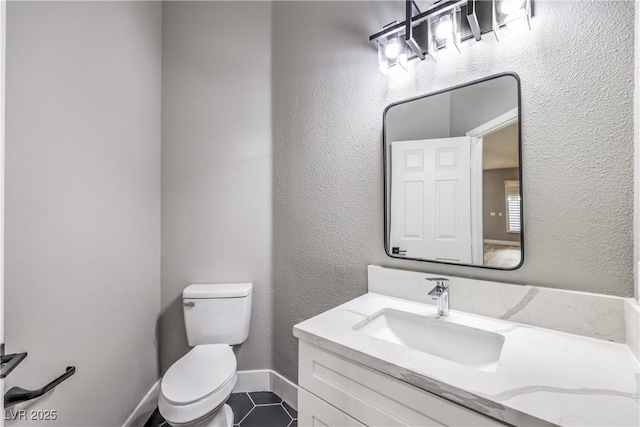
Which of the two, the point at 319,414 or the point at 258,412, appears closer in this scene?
the point at 319,414

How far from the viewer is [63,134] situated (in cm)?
105

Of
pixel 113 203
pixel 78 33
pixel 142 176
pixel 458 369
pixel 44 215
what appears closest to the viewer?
pixel 458 369

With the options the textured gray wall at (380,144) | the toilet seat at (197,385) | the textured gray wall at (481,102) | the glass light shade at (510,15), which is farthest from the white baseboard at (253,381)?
the glass light shade at (510,15)

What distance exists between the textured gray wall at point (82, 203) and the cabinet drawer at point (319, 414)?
36.3 inches

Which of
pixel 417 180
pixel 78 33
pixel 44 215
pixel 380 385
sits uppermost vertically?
pixel 78 33

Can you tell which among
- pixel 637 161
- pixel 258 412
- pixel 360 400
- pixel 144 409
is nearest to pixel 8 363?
pixel 360 400

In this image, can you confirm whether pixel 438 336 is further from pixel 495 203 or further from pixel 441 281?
pixel 495 203

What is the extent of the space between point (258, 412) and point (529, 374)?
157cm

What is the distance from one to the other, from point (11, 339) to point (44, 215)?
1.35ft

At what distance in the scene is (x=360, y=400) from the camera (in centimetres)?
76

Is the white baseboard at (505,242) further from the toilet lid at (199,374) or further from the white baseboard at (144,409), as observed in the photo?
the white baseboard at (144,409)

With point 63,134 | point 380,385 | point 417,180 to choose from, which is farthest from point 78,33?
point 380,385

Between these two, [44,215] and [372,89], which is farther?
[372,89]

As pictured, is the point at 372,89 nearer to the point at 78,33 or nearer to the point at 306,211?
the point at 306,211
